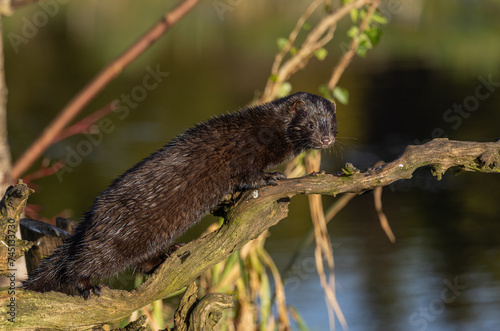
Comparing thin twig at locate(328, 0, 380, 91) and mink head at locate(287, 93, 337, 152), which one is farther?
thin twig at locate(328, 0, 380, 91)

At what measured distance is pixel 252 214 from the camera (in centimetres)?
420

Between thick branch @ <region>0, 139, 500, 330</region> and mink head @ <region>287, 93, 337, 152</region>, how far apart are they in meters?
0.58

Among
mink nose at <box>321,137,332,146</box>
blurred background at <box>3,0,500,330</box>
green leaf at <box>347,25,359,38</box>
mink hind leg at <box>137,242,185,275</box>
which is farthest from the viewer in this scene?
blurred background at <box>3,0,500,330</box>

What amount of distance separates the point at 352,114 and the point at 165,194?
12.2m

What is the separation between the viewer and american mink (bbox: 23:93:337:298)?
4188 millimetres

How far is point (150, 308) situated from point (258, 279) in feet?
3.51

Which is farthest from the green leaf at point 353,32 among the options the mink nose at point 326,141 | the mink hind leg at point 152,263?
the mink hind leg at point 152,263

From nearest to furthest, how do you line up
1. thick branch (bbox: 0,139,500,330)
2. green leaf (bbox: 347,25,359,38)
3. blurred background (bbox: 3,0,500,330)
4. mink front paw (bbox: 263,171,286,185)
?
1. thick branch (bbox: 0,139,500,330)
2. mink front paw (bbox: 263,171,286,185)
3. green leaf (bbox: 347,25,359,38)
4. blurred background (bbox: 3,0,500,330)

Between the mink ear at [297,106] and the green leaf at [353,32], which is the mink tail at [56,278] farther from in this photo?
the green leaf at [353,32]

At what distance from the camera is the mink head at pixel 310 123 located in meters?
4.75

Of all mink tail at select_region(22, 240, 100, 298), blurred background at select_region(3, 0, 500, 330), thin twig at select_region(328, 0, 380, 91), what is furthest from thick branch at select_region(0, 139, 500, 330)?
thin twig at select_region(328, 0, 380, 91)

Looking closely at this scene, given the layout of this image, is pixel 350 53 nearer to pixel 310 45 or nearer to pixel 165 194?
pixel 310 45

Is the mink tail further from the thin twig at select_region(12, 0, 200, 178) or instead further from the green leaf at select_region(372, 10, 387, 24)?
the green leaf at select_region(372, 10, 387, 24)

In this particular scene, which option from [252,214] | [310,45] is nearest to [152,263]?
[252,214]
